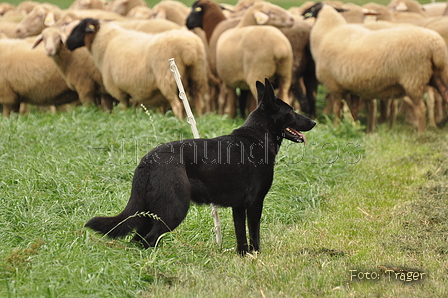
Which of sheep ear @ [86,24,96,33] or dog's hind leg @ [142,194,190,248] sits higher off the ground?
dog's hind leg @ [142,194,190,248]

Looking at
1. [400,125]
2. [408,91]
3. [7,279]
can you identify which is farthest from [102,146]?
[400,125]

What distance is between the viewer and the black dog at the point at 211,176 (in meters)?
3.44

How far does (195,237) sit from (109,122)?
345cm

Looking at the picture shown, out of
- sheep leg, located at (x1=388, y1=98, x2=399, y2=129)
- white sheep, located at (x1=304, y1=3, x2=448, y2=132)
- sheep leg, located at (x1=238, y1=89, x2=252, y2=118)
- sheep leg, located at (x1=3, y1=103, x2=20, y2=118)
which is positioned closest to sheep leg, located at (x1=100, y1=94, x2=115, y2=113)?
sheep leg, located at (x1=3, y1=103, x2=20, y2=118)

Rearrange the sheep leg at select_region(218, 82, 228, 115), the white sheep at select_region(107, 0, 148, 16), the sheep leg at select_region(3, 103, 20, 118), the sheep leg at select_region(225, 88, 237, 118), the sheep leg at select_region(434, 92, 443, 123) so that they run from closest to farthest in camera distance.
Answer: the sheep leg at select_region(434, 92, 443, 123) < the sheep leg at select_region(3, 103, 20, 118) < the sheep leg at select_region(225, 88, 237, 118) < the sheep leg at select_region(218, 82, 228, 115) < the white sheep at select_region(107, 0, 148, 16)

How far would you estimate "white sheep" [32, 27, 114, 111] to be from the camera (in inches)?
353

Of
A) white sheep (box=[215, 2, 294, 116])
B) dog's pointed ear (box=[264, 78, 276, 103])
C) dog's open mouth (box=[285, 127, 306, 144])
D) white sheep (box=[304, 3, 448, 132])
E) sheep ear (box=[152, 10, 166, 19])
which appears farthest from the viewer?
sheep ear (box=[152, 10, 166, 19])

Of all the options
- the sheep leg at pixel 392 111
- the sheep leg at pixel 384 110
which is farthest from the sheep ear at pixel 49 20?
the sheep leg at pixel 392 111

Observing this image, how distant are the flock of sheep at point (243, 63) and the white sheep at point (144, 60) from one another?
0.01 meters

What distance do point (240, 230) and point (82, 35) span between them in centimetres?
616

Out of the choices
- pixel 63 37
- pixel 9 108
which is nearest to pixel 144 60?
pixel 63 37

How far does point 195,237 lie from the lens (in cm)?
407

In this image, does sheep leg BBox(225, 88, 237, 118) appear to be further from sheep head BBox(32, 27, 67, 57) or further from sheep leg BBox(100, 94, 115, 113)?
sheep head BBox(32, 27, 67, 57)

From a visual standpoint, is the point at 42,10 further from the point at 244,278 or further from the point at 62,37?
the point at 244,278
